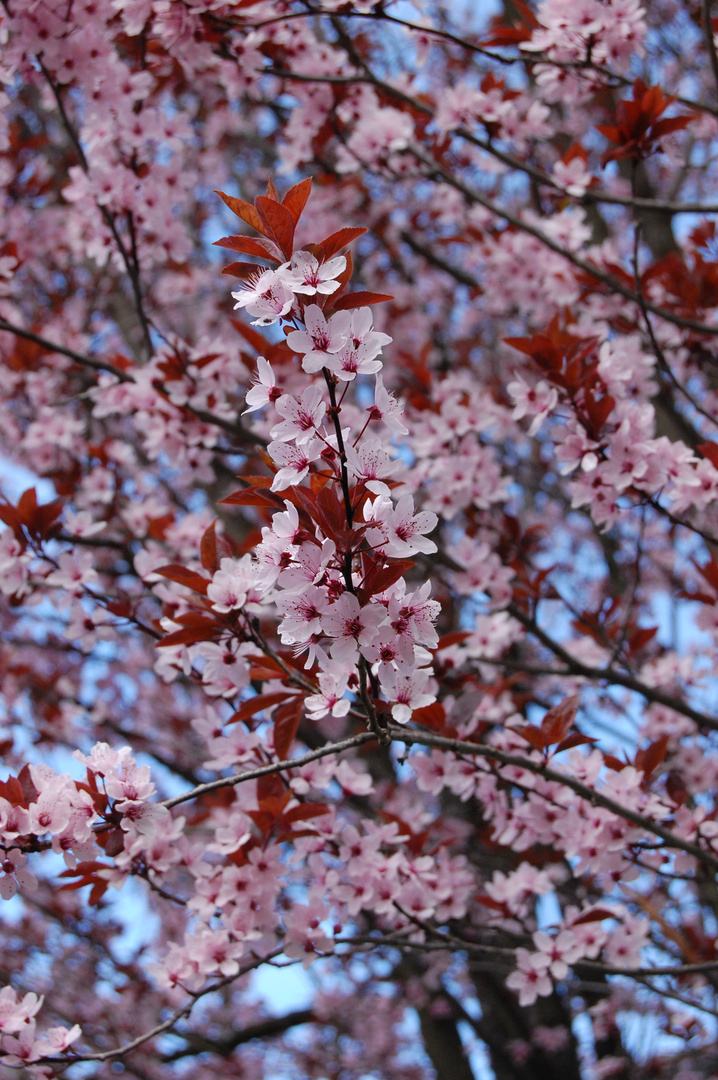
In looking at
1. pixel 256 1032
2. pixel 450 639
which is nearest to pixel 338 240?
pixel 450 639

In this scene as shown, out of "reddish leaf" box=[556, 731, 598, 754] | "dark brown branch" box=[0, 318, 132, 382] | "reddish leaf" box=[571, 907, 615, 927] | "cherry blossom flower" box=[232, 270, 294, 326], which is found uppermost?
"dark brown branch" box=[0, 318, 132, 382]

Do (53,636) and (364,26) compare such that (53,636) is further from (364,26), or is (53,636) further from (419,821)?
(364,26)

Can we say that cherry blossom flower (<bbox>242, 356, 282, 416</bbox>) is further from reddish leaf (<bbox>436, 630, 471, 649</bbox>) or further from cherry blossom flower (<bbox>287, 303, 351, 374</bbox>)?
reddish leaf (<bbox>436, 630, 471, 649</bbox>)

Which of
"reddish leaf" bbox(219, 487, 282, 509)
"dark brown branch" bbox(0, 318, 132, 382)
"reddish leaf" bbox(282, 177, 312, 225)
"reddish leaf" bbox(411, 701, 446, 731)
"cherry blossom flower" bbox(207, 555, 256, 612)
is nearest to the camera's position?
"reddish leaf" bbox(282, 177, 312, 225)

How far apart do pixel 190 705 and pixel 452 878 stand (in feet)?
13.2

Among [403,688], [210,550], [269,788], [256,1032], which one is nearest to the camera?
[403,688]

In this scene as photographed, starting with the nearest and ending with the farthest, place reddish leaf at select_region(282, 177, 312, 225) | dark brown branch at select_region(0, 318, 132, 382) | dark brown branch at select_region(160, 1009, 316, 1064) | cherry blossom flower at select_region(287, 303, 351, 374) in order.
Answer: cherry blossom flower at select_region(287, 303, 351, 374), reddish leaf at select_region(282, 177, 312, 225), dark brown branch at select_region(0, 318, 132, 382), dark brown branch at select_region(160, 1009, 316, 1064)

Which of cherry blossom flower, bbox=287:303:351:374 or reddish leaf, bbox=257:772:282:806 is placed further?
reddish leaf, bbox=257:772:282:806

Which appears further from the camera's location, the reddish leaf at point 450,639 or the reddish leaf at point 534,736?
the reddish leaf at point 450,639

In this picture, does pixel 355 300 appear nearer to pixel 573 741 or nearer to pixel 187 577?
pixel 187 577

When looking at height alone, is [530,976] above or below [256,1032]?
below

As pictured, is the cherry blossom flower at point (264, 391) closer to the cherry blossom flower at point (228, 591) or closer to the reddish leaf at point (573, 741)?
the cherry blossom flower at point (228, 591)

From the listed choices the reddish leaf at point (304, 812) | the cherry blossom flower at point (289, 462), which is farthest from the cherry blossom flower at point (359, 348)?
the reddish leaf at point (304, 812)

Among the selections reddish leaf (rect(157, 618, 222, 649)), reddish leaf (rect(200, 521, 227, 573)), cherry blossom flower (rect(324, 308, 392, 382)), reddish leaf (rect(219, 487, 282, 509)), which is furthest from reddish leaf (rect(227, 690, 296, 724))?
cherry blossom flower (rect(324, 308, 392, 382))
